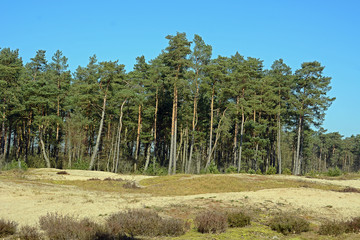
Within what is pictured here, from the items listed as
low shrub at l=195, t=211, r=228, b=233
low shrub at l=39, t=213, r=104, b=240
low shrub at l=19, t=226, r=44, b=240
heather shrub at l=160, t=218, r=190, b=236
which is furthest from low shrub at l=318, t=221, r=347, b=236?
low shrub at l=19, t=226, r=44, b=240

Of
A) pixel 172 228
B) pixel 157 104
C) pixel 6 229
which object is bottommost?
pixel 6 229

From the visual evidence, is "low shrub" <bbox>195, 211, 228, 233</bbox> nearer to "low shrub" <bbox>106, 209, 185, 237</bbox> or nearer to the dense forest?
"low shrub" <bbox>106, 209, 185, 237</bbox>

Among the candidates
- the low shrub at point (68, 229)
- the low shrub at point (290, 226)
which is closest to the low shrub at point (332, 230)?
the low shrub at point (290, 226)

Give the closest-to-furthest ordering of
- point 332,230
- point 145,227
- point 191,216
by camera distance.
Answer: point 145,227 → point 332,230 → point 191,216

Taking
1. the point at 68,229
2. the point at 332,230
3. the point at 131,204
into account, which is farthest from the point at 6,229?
the point at 332,230

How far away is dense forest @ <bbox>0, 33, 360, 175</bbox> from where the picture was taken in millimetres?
42969

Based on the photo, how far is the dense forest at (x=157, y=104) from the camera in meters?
43.0

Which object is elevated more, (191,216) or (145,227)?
(145,227)

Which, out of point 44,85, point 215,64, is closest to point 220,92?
point 215,64

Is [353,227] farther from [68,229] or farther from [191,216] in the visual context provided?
[68,229]

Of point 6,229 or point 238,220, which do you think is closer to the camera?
point 6,229

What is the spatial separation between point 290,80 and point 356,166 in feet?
317

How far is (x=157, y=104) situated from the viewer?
47562mm

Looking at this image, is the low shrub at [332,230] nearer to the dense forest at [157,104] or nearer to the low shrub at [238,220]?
the low shrub at [238,220]
